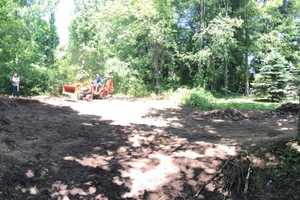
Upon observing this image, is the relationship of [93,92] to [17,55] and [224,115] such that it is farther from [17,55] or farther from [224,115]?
[224,115]

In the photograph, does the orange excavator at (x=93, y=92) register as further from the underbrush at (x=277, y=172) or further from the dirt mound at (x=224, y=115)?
the underbrush at (x=277, y=172)

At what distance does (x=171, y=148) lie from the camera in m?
8.25

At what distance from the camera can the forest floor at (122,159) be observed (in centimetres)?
628

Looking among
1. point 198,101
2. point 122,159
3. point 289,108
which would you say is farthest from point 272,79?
point 122,159

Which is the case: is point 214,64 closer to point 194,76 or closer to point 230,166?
point 194,76

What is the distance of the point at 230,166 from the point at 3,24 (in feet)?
63.4

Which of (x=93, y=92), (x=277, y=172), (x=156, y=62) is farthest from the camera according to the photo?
(x=156, y=62)

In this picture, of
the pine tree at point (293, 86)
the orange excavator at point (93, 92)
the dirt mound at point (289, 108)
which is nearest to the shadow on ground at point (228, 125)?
the dirt mound at point (289, 108)

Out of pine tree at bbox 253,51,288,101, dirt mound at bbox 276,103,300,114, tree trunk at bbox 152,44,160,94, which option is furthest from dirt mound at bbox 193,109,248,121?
tree trunk at bbox 152,44,160,94

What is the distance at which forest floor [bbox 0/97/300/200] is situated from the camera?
6277mm

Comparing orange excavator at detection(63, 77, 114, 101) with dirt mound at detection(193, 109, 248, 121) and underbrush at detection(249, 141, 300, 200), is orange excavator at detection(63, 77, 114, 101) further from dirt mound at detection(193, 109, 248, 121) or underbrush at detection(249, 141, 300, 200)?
underbrush at detection(249, 141, 300, 200)

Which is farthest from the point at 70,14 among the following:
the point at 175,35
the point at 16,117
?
the point at 16,117

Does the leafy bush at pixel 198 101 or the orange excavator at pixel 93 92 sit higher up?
the orange excavator at pixel 93 92

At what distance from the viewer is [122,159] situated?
7.66 metres
